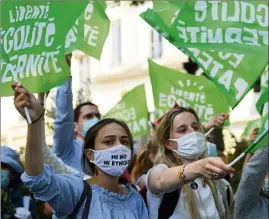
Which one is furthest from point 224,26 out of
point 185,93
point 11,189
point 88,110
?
point 11,189

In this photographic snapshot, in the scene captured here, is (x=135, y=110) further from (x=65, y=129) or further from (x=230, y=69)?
(x=230, y=69)

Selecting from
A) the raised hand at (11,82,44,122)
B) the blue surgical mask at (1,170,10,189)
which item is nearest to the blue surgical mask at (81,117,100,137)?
the blue surgical mask at (1,170,10,189)

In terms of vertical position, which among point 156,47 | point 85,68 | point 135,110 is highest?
point 135,110

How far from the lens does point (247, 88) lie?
5215 mm

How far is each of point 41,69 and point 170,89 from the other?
9.25 feet

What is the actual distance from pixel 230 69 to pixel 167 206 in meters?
1.26

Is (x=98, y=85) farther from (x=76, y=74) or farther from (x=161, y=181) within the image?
(x=161, y=181)

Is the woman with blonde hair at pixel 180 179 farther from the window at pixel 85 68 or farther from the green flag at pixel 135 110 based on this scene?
the window at pixel 85 68

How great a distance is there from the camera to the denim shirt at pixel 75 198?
4043 mm

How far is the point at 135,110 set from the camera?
8.62m

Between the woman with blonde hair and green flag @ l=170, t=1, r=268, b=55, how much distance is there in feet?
2.06

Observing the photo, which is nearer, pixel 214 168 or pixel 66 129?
pixel 214 168

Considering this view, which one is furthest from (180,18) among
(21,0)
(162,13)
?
(21,0)

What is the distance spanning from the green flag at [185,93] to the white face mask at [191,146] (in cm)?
245
